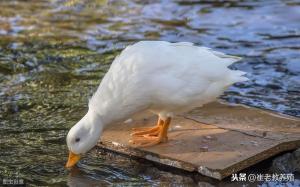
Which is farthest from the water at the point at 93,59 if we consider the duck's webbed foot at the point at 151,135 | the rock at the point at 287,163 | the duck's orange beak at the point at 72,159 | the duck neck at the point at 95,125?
the rock at the point at 287,163

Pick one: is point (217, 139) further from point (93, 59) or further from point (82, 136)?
point (93, 59)

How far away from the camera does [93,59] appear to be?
929 centimetres

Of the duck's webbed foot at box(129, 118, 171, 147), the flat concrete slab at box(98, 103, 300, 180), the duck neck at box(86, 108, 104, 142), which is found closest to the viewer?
the flat concrete slab at box(98, 103, 300, 180)

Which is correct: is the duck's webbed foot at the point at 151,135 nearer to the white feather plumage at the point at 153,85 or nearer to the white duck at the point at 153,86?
the white duck at the point at 153,86

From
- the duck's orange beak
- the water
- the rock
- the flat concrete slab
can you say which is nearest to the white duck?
the duck's orange beak

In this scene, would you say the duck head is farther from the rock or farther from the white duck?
the rock

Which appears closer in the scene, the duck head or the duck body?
the duck head

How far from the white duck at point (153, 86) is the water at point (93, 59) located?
0.38 meters

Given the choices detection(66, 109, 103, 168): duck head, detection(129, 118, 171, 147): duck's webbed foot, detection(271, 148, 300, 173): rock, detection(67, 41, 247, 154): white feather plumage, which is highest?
detection(67, 41, 247, 154): white feather plumage

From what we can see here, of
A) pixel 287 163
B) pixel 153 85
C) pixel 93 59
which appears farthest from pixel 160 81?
pixel 93 59

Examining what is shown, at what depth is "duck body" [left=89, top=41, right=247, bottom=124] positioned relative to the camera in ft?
18.5

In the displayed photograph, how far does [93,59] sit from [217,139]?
3.77m

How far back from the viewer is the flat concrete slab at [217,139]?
546 cm

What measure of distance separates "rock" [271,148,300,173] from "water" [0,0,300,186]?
0.70 m
